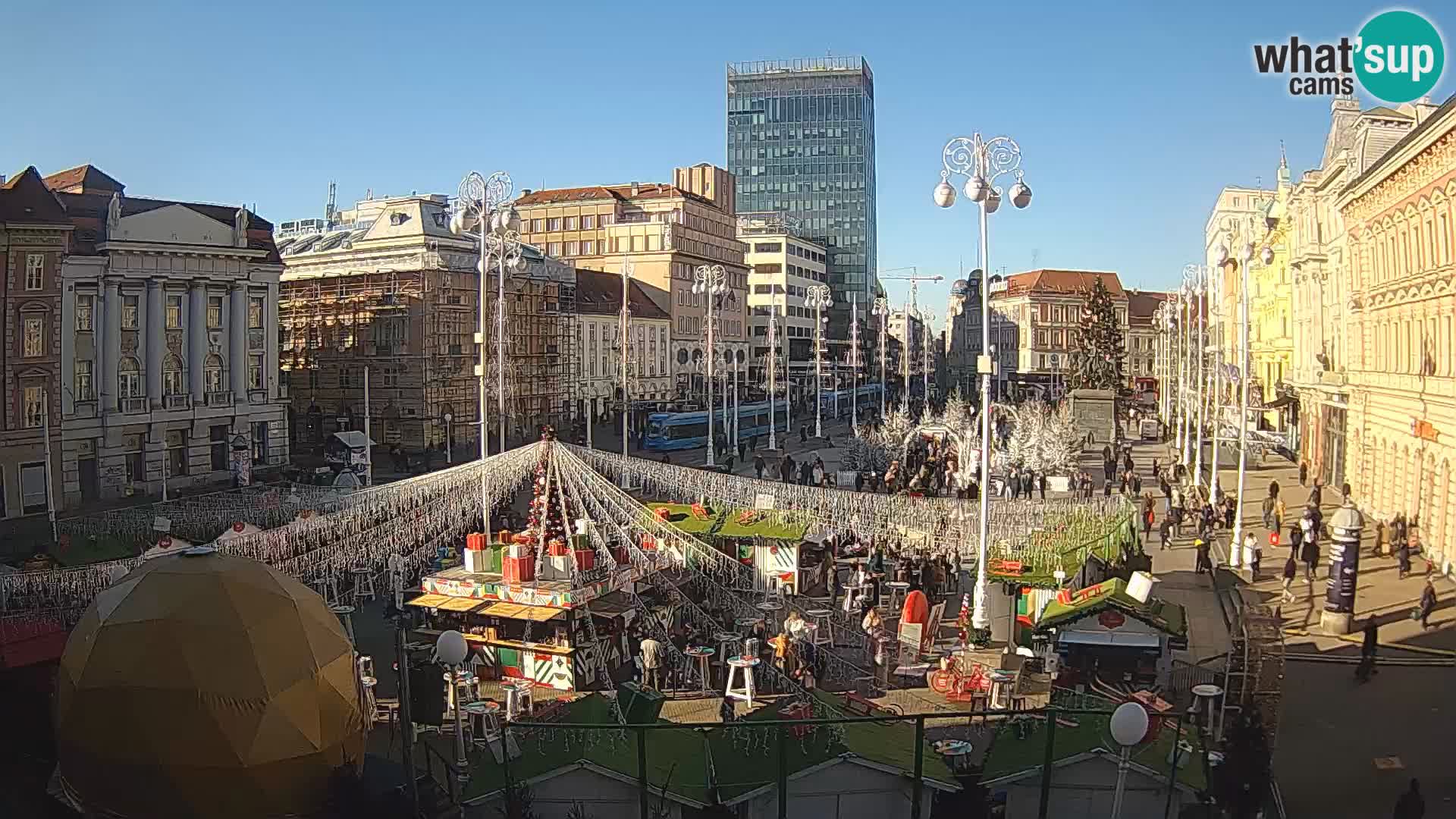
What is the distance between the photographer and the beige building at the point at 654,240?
293ft

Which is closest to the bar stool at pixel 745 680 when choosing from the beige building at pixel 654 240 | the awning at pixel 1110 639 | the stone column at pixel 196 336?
the awning at pixel 1110 639

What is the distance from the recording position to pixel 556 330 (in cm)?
6588

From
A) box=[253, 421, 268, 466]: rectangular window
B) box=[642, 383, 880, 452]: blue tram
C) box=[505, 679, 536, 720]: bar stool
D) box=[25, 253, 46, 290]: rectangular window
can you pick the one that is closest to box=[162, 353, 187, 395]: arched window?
box=[253, 421, 268, 466]: rectangular window

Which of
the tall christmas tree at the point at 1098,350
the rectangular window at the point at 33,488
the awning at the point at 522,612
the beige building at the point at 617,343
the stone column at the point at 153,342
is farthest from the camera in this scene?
the beige building at the point at 617,343

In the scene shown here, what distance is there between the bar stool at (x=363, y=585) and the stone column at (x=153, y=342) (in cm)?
2312

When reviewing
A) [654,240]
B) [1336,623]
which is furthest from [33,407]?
[654,240]

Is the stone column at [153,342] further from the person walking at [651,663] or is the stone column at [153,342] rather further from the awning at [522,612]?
the person walking at [651,663]

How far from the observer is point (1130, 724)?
912 centimetres

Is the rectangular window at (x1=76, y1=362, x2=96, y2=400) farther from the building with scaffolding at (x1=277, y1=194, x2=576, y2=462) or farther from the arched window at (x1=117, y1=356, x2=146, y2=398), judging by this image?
the building with scaffolding at (x1=277, y1=194, x2=576, y2=462)

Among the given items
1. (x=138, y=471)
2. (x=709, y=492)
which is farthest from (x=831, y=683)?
(x=138, y=471)

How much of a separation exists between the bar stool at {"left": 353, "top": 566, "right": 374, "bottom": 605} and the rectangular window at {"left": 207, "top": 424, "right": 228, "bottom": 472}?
25.0 meters

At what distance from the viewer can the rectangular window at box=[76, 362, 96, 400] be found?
131ft

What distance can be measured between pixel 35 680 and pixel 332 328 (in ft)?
148

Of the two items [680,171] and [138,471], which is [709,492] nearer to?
[138,471]
